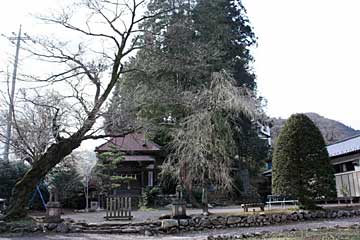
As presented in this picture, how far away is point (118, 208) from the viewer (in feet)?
42.5

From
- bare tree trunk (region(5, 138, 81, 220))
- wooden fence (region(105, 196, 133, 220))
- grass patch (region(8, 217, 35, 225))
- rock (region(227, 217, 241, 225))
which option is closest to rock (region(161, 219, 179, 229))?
rock (region(227, 217, 241, 225))

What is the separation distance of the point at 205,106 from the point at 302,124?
10.5ft

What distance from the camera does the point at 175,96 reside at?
45.7 ft

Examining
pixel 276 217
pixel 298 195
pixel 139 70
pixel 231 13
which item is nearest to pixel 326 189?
pixel 298 195

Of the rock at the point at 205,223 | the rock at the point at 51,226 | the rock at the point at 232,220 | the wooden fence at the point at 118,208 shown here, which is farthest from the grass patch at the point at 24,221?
the rock at the point at 232,220

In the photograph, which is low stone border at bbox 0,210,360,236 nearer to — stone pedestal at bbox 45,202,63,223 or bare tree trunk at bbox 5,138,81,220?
stone pedestal at bbox 45,202,63,223

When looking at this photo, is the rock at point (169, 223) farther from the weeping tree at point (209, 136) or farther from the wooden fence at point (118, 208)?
the wooden fence at point (118, 208)

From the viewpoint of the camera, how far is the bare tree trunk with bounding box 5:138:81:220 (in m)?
12.3

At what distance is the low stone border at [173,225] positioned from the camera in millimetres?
10695

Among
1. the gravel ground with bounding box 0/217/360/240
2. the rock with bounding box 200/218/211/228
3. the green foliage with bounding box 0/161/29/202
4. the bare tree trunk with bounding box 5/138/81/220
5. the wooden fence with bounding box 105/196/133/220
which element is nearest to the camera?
the gravel ground with bounding box 0/217/360/240

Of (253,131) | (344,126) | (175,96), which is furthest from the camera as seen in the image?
(344,126)

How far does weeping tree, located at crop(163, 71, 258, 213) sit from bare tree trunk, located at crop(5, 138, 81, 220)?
3.67 metres

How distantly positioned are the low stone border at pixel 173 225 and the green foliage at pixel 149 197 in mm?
10593

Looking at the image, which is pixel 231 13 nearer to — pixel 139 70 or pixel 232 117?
pixel 139 70
